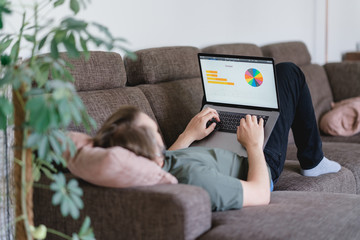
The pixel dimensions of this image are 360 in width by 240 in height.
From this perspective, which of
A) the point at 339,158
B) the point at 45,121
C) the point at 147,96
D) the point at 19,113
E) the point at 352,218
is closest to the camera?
the point at 45,121

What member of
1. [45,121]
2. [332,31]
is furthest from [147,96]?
[332,31]

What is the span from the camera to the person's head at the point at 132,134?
1580 millimetres

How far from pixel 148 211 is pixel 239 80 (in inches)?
37.3

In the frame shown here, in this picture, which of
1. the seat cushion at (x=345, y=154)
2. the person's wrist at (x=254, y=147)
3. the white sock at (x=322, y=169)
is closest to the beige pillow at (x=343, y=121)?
the seat cushion at (x=345, y=154)

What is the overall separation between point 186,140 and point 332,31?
3.04 meters

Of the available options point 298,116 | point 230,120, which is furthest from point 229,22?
point 230,120

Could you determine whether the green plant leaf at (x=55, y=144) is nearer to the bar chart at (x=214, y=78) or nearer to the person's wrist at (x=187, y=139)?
the person's wrist at (x=187, y=139)

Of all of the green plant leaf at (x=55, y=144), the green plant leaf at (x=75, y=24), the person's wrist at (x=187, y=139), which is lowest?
the person's wrist at (x=187, y=139)

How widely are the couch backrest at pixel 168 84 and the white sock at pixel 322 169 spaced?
580 millimetres

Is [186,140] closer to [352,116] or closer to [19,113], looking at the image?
[19,113]

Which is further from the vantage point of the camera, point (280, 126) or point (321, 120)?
point (321, 120)

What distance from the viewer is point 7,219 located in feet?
6.22

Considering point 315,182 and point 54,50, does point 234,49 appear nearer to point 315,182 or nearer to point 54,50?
point 315,182

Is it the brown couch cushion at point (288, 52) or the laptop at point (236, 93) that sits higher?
the laptop at point (236, 93)
